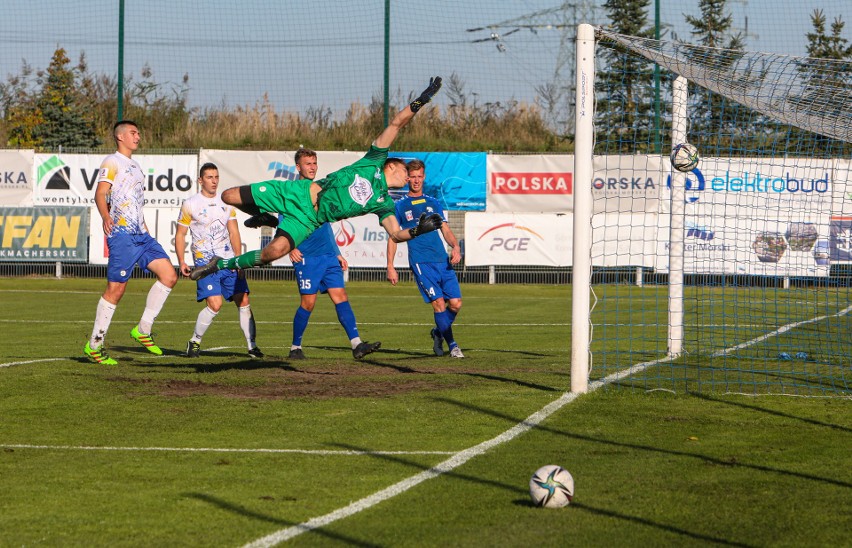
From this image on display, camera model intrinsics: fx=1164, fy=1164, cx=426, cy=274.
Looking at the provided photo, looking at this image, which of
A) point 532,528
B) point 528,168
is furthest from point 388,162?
point 528,168

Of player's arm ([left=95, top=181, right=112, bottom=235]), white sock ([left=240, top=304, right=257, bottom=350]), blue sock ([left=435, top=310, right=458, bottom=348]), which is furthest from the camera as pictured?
blue sock ([left=435, top=310, right=458, bottom=348])

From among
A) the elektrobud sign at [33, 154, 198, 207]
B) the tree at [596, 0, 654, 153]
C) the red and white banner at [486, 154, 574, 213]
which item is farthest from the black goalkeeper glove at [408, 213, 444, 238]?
the elektrobud sign at [33, 154, 198, 207]

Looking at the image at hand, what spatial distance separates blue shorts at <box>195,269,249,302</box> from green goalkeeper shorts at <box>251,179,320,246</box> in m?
2.73

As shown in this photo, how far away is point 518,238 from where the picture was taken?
28812 mm

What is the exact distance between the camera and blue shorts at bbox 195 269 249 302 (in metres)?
13.3

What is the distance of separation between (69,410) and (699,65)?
6.41 metres

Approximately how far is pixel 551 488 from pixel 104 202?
274 inches

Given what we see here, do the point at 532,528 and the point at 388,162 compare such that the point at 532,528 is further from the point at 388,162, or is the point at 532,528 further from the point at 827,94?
the point at 827,94

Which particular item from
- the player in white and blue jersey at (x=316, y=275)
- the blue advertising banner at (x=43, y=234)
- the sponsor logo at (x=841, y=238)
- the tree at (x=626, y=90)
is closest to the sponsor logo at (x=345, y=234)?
the blue advertising banner at (x=43, y=234)

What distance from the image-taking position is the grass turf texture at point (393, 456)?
5168 millimetres

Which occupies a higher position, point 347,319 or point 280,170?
point 280,170

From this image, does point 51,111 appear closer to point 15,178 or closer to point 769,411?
point 15,178

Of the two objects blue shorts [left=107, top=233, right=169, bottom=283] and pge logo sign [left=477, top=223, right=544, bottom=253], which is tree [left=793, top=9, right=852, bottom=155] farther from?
pge logo sign [left=477, top=223, right=544, bottom=253]

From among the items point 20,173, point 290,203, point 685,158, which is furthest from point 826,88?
point 20,173
